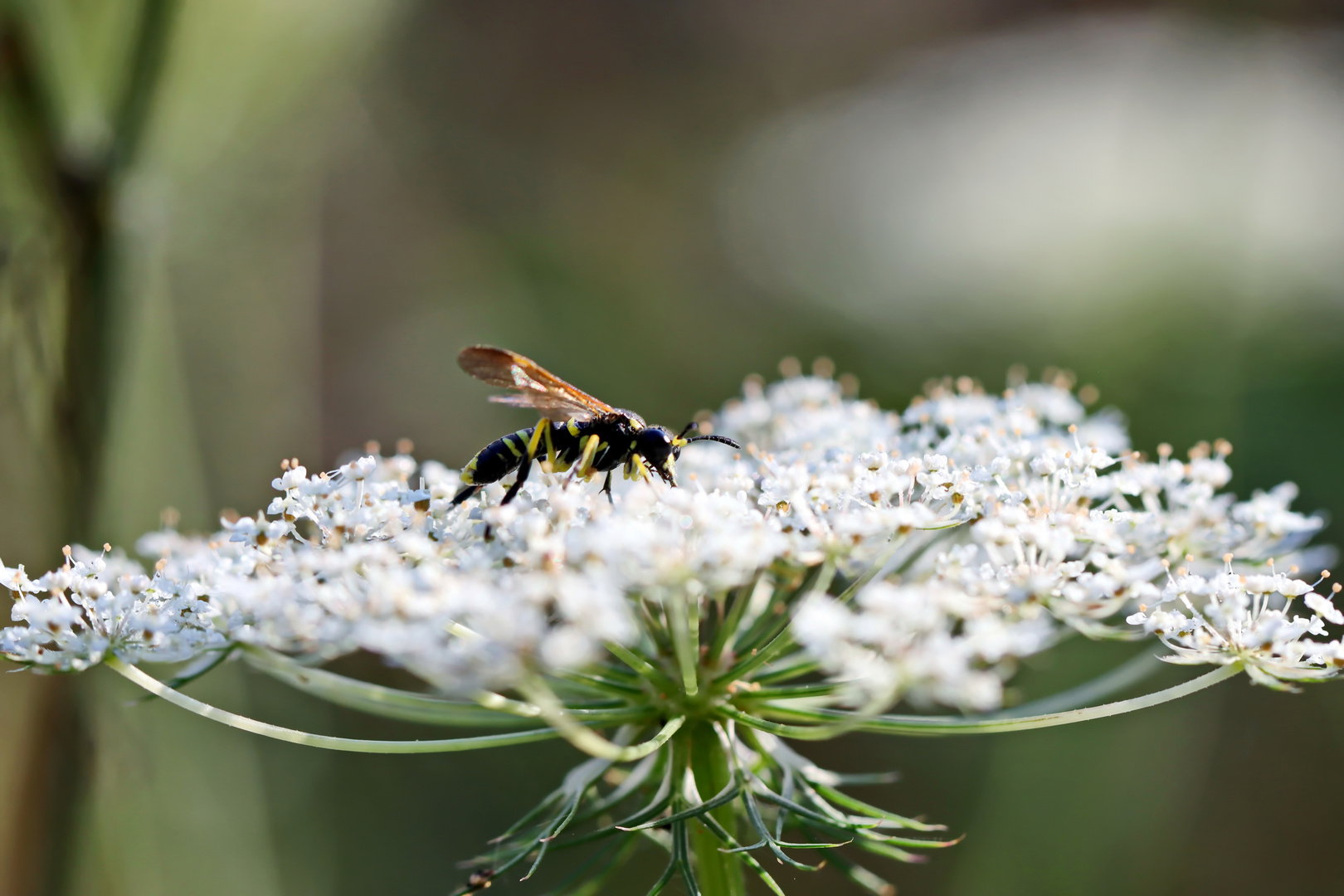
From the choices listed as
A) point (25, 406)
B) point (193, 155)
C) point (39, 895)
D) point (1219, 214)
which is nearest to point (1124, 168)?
point (1219, 214)

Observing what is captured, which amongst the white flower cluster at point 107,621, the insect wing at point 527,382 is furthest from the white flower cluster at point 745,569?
the insect wing at point 527,382

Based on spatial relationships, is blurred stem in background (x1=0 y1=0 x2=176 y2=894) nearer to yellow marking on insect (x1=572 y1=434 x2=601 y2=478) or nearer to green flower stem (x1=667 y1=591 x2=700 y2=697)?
yellow marking on insect (x1=572 y1=434 x2=601 y2=478)

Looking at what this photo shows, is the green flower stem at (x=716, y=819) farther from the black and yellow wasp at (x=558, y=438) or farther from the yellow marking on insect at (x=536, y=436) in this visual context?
the yellow marking on insect at (x=536, y=436)

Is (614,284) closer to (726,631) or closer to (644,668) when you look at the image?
(726,631)

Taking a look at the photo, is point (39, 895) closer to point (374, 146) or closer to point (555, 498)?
point (555, 498)

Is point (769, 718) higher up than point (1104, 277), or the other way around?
point (1104, 277)

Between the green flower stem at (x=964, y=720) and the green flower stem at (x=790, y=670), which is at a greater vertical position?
the green flower stem at (x=790, y=670)

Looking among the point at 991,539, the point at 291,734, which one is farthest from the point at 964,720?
the point at 291,734
